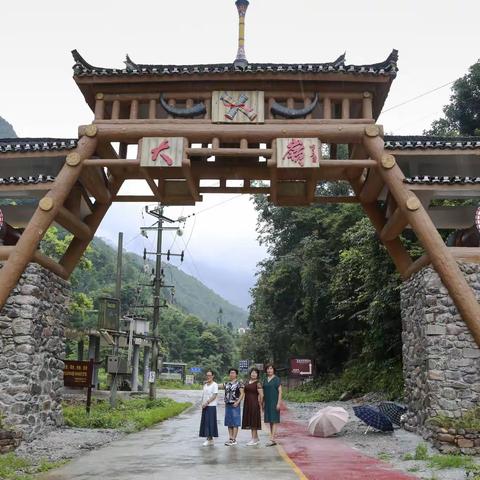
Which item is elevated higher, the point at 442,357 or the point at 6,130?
the point at 6,130

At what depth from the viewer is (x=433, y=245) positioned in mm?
9773

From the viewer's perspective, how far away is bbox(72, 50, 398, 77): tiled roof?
1091 cm

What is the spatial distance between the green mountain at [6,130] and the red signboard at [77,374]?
109 metres

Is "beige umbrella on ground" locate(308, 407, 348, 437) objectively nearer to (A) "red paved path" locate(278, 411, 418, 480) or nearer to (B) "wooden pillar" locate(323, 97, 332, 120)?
(A) "red paved path" locate(278, 411, 418, 480)

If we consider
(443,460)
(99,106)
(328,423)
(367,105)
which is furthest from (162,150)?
(443,460)

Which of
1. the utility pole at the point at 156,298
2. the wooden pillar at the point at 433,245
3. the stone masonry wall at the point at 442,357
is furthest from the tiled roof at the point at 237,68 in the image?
the utility pole at the point at 156,298

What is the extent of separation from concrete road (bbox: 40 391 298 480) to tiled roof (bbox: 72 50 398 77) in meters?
7.04

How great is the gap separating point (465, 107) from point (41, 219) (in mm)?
23231

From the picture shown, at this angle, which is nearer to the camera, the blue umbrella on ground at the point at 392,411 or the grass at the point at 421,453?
the grass at the point at 421,453

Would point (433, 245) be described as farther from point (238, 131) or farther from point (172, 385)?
point (172, 385)

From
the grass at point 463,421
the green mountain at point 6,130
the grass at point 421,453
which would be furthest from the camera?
the green mountain at point 6,130

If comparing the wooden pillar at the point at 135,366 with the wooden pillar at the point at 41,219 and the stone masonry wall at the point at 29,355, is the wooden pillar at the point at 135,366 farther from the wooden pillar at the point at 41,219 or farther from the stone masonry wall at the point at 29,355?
the wooden pillar at the point at 41,219

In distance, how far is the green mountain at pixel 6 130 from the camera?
369 ft

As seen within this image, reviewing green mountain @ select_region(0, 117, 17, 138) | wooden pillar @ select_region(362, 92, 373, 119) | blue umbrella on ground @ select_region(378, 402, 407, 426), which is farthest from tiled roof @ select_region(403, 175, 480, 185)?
green mountain @ select_region(0, 117, 17, 138)
